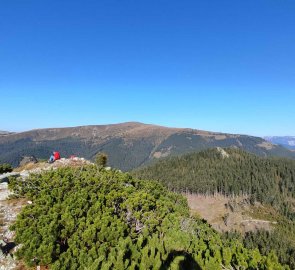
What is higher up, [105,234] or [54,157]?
[54,157]

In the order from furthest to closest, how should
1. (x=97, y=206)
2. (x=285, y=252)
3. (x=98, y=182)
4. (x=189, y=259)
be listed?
(x=285, y=252)
(x=98, y=182)
(x=97, y=206)
(x=189, y=259)

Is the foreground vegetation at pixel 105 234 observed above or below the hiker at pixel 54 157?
below

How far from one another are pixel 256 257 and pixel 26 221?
908 inches

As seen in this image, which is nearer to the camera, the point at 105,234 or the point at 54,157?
the point at 105,234

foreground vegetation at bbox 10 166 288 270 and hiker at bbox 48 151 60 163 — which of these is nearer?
foreground vegetation at bbox 10 166 288 270

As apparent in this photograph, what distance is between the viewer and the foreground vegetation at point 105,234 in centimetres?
2325

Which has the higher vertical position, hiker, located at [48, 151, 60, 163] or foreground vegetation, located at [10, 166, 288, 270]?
hiker, located at [48, 151, 60, 163]

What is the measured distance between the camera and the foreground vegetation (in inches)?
915

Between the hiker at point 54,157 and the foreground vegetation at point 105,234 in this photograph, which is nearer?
the foreground vegetation at point 105,234

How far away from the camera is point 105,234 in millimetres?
26609

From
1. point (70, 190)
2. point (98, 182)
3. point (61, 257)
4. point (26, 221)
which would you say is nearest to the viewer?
point (61, 257)

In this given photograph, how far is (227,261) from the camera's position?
26.2 metres

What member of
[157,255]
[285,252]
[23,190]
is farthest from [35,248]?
[285,252]

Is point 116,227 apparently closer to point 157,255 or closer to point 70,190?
point 157,255
